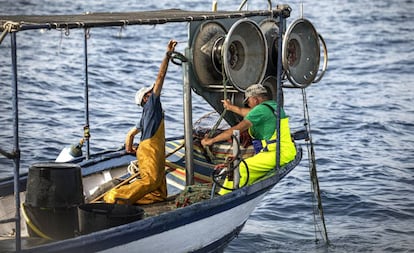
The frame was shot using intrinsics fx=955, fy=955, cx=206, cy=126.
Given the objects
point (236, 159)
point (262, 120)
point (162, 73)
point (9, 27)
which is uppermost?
point (9, 27)

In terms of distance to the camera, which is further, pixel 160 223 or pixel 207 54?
pixel 207 54

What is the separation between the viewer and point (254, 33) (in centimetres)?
1122

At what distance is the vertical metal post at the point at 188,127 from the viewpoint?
1059cm

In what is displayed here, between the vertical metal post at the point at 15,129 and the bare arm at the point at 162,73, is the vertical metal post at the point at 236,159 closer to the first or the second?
the bare arm at the point at 162,73

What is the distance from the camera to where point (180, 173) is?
444 inches

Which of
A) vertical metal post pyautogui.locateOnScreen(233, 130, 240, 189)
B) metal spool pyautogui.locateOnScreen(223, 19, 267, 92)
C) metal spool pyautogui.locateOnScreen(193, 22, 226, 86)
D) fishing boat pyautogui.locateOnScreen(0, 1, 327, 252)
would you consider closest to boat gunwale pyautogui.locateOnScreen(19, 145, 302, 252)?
fishing boat pyautogui.locateOnScreen(0, 1, 327, 252)

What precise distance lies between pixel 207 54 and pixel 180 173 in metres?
1.44

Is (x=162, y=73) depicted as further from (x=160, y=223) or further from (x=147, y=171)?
(x=160, y=223)

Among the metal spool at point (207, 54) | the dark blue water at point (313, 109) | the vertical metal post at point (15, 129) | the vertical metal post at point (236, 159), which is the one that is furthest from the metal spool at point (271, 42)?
the vertical metal post at point (15, 129)

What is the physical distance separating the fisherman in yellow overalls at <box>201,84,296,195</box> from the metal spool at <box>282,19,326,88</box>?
0.82 metres

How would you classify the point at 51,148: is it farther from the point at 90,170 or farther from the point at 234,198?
the point at 234,198

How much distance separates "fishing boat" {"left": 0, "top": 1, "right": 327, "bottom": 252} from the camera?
27.6 ft

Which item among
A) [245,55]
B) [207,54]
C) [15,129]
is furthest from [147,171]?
[15,129]

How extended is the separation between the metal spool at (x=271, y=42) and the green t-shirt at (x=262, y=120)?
1.43 m
